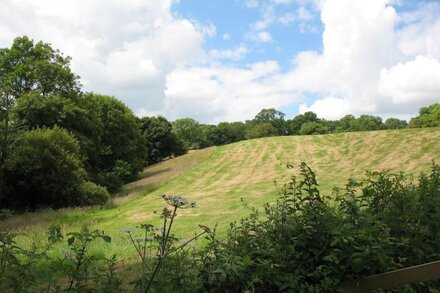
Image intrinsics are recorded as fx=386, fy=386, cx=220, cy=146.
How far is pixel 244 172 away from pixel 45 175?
58.0 ft

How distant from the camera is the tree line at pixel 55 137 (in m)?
31.5

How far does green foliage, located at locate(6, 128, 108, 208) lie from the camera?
31.1m

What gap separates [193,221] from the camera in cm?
1764

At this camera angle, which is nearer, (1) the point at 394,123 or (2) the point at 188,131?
(2) the point at 188,131

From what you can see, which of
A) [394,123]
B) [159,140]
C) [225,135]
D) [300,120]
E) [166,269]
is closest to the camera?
[166,269]

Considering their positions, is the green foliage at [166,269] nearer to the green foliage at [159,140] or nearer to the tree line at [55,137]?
the tree line at [55,137]

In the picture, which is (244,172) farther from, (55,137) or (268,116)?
(268,116)

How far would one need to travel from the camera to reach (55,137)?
33.3 metres

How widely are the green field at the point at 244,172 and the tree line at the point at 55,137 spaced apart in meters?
4.66

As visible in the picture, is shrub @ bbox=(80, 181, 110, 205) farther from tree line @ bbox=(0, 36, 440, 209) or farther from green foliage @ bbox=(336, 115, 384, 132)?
green foliage @ bbox=(336, 115, 384, 132)

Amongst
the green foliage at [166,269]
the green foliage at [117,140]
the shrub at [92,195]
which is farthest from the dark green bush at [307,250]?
the green foliage at [117,140]

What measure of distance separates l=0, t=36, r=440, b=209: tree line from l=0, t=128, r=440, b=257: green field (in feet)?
15.3

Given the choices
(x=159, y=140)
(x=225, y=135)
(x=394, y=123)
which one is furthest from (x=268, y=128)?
(x=394, y=123)

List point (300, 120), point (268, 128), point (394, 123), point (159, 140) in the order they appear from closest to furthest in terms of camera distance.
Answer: point (159, 140) < point (268, 128) < point (300, 120) < point (394, 123)
